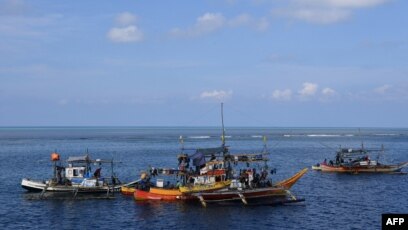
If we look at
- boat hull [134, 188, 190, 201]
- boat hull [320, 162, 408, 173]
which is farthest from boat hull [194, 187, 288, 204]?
boat hull [320, 162, 408, 173]

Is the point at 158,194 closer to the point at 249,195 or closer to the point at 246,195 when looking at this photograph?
the point at 246,195

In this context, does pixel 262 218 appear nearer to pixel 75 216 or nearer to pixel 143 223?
pixel 143 223

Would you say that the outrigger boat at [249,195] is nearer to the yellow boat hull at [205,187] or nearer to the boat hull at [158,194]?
the yellow boat hull at [205,187]

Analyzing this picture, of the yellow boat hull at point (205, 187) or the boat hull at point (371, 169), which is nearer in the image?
the yellow boat hull at point (205, 187)

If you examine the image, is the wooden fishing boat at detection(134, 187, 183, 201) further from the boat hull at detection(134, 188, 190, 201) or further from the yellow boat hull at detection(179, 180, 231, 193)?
the yellow boat hull at detection(179, 180, 231, 193)

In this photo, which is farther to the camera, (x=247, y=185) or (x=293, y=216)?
(x=247, y=185)

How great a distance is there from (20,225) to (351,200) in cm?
3493

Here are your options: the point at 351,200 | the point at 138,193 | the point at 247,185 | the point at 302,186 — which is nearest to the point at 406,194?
the point at 351,200

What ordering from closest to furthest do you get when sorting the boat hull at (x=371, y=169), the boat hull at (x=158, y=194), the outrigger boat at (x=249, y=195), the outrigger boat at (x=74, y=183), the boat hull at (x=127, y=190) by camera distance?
the outrigger boat at (x=249, y=195) < the boat hull at (x=158, y=194) < the outrigger boat at (x=74, y=183) < the boat hull at (x=127, y=190) < the boat hull at (x=371, y=169)

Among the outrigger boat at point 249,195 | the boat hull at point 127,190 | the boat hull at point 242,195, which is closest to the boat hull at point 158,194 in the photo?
the outrigger boat at point 249,195

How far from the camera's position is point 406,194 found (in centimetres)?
6194

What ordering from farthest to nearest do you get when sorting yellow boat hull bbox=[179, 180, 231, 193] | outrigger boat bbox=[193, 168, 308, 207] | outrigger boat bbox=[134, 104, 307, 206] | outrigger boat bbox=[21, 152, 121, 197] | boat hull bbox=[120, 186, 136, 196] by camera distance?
boat hull bbox=[120, 186, 136, 196] → outrigger boat bbox=[21, 152, 121, 197] → yellow boat hull bbox=[179, 180, 231, 193] → outrigger boat bbox=[134, 104, 307, 206] → outrigger boat bbox=[193, 168, 308, 207]

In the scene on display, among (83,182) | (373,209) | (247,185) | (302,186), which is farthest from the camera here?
(302,186)

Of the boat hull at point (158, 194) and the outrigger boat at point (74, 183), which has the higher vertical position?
the outrigger boat at point (74, 183)
